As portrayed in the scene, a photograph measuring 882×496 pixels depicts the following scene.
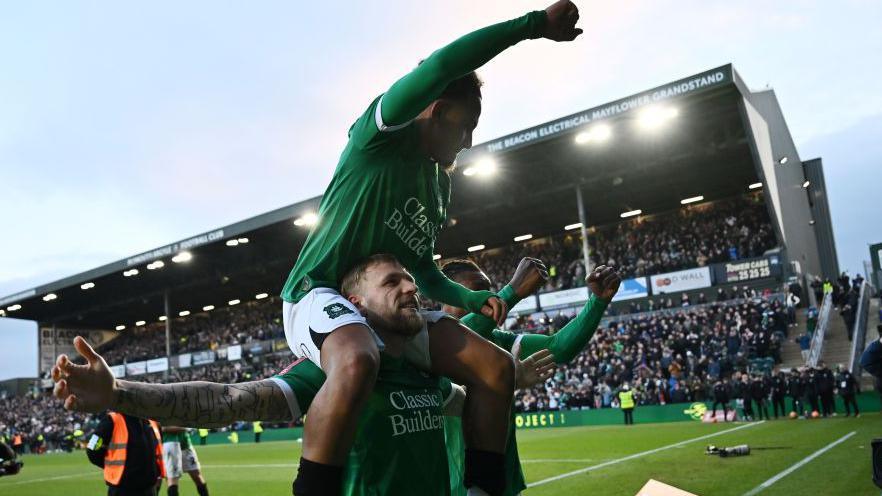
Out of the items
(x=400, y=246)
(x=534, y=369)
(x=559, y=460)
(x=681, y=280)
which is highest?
(x=681, y=280)

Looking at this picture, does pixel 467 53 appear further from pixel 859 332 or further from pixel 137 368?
pixel 137 368

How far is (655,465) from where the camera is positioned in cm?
1182

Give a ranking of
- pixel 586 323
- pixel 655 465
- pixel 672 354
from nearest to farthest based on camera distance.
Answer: pixel 586 323, pixel 655 465, pixel 672 354

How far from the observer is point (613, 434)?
66.0 ft

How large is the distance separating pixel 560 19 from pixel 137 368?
52.9 m

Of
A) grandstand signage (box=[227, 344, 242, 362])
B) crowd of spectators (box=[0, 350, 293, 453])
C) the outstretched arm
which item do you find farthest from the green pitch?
grandstand signage (box=[227, 344, 242, 362])

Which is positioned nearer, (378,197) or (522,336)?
(378,197)

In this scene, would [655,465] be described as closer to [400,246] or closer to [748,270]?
[400,246]

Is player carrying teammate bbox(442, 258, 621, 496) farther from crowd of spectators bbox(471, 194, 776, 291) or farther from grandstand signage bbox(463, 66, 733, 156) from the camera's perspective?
crowd of spectators bbox(471, 194, 776, 291)

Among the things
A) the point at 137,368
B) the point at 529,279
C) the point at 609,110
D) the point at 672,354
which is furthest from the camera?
the point at 137,368

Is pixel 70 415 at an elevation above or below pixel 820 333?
below

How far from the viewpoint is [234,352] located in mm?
45719

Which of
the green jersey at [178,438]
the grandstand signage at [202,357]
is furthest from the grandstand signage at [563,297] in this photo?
the green jersey at [178,438]

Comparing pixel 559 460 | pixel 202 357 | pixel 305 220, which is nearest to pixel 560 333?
pixel 559 460
